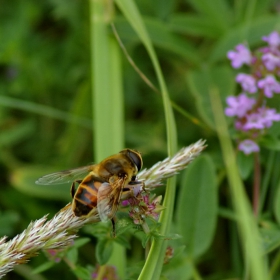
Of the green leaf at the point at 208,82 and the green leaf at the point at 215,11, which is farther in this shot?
the green leaf at the point at 215,11

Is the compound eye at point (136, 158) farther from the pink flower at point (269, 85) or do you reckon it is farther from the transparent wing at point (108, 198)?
the pink flower at point (269, 85)

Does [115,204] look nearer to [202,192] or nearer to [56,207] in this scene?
[202,192]

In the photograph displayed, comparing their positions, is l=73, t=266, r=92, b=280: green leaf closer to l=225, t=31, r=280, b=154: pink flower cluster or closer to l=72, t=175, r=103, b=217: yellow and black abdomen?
l=72, t=175, r=103, b=217: yellow and black abdomen

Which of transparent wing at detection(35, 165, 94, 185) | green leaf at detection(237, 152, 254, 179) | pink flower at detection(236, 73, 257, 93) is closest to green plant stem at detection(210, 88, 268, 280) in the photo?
green leaf at detection(237, 152, 254, 179)

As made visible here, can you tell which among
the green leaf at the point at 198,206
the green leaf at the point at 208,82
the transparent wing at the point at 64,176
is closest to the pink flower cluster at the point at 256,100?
the green leaf at the point at 198,206

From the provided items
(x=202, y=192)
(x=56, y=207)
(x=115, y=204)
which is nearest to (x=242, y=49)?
(x=202, y=192)

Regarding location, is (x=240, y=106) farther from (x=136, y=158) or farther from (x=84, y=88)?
(x=84, y=88)

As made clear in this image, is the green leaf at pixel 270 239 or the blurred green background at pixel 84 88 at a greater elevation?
the blurred green background at pixel 84 88

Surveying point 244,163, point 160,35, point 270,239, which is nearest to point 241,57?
point 244,163
